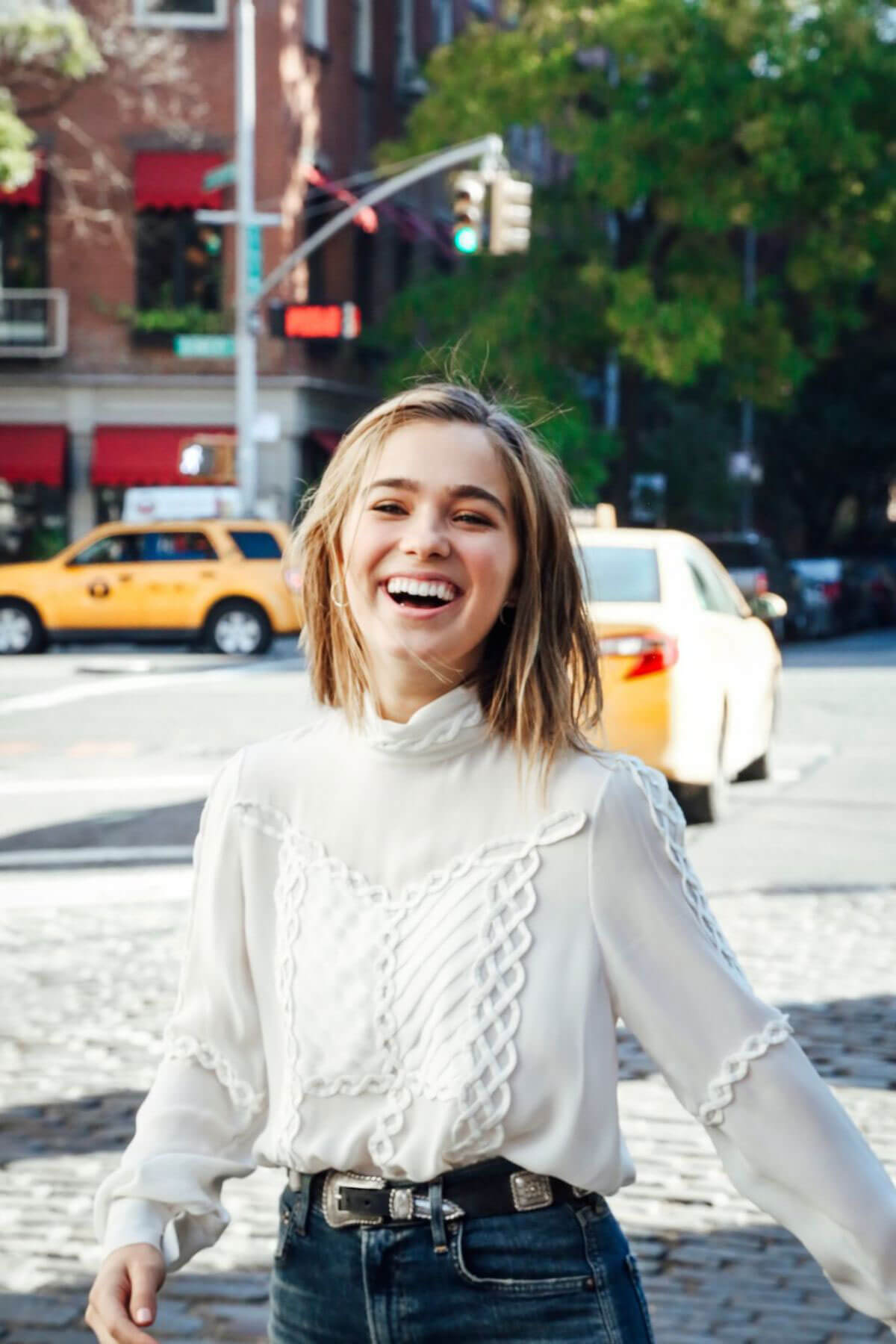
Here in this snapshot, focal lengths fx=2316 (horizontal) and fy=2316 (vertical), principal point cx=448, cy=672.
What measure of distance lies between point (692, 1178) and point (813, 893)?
180 inches

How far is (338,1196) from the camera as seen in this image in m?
2.30

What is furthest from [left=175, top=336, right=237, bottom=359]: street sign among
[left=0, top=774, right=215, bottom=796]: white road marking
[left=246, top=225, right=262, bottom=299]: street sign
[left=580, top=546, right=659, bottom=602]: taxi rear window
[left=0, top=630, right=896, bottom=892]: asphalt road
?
[left=580, top=546, right=659, bottom=602]: taxi rear window

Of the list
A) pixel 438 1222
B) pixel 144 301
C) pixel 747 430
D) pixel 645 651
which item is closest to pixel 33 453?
pixel 144 301

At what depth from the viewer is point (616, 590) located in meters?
12.3

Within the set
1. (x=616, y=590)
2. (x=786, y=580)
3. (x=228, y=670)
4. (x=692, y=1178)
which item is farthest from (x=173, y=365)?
(x=692, y=1178)

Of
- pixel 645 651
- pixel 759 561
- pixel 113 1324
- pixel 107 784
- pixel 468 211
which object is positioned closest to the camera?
pixel 113 1324

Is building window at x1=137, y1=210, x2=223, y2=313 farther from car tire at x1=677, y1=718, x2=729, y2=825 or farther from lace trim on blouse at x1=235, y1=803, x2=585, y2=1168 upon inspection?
lace trim on blouse at x1=235, y1=803, x2=585, y2=1168

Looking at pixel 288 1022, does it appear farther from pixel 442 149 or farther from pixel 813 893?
pixel 442 149

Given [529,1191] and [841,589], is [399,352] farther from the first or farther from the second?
[529,1191]

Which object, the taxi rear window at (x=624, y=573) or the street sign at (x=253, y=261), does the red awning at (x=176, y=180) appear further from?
the taxi rear window at (x=624, y=573)

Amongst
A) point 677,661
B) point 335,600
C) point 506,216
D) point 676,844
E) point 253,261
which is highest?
point 506,216

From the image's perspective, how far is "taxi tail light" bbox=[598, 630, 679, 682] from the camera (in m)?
11.7

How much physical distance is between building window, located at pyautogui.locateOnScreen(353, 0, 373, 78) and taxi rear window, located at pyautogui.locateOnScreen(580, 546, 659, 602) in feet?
98.7

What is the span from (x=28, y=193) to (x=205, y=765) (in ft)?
76.9
